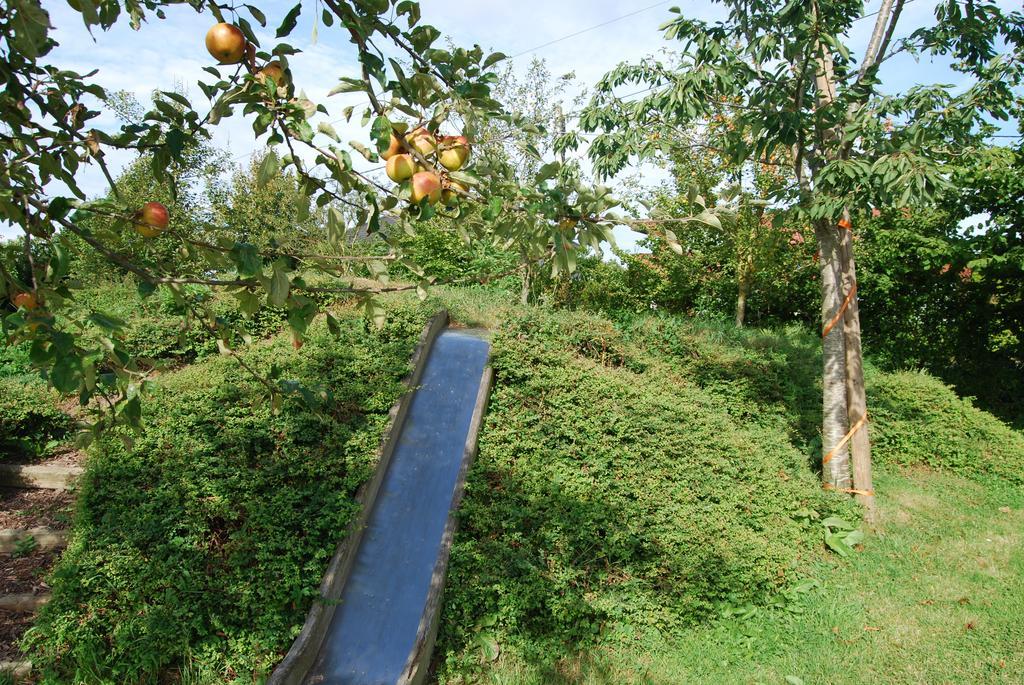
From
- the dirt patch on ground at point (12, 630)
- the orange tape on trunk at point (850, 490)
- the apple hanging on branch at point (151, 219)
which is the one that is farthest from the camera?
the orange tape on trunk at point (850, 490)

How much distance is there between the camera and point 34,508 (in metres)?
5.51

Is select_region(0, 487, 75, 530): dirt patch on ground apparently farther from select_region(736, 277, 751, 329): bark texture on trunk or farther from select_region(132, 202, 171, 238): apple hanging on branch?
select_region(736, 277, 751, 329): bark texture on trunk

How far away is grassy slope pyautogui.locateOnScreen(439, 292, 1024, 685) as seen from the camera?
425cm

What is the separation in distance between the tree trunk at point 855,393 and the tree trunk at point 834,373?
0.22 feet

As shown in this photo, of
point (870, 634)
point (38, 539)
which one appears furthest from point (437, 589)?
point (38, 539)

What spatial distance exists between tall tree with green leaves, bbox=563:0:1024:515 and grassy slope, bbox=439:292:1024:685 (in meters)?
0.99

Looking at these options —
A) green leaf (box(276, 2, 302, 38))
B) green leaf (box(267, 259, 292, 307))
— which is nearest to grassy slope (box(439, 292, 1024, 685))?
green leaf (box(267, 259, 292, 307))

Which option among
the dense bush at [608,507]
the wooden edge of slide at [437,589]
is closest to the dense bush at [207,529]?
the wooden edge of slide at [437,589]

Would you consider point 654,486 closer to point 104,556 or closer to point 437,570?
point 437,570

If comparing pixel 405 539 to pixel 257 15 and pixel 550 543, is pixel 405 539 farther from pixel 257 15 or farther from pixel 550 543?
pixel 257 15

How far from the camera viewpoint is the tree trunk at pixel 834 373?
6363mm

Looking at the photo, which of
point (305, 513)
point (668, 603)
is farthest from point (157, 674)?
point (668, 603)

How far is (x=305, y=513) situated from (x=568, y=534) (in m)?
1.86

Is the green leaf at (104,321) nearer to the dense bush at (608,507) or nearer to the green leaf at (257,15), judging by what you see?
the green leaf at (257,15)
